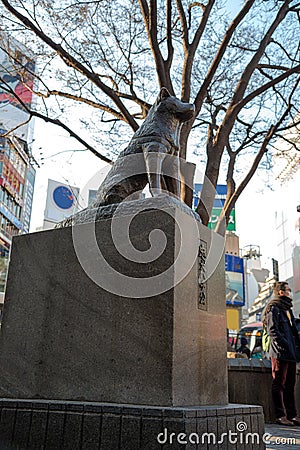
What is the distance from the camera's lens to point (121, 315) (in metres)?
3.16

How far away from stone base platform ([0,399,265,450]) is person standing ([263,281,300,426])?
2979mm

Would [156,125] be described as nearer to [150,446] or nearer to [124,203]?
[124,203]

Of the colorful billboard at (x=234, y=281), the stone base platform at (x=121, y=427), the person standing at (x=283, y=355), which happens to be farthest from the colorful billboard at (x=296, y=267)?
the stone base platform at (x=121, y=427)

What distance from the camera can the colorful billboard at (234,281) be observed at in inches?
1065

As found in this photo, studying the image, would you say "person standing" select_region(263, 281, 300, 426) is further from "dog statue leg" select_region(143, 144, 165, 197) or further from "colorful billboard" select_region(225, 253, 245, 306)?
"colorful billboard" select_region(225, 253, 245, 306)

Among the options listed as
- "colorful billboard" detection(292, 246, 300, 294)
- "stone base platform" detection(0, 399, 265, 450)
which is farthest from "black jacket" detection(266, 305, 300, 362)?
"colorful billboard" detection(292, 246, 300, 294)

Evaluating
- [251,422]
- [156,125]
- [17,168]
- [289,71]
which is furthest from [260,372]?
[17,168]

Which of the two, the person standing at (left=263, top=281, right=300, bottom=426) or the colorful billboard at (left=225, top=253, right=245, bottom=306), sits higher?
the colorful billboard at (left=225, top=253, right=245, bottom=306)

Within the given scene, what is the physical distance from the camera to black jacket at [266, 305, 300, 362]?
6.02m

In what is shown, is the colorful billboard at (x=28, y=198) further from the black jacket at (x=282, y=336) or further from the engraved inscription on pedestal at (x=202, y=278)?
the engraved inscription on pedestal at (x=202, y=278)

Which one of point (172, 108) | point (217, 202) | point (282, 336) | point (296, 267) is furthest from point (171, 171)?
point (296, 267)

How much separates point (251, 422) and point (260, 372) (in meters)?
3.92

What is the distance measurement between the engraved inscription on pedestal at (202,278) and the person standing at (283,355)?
10.1 ft

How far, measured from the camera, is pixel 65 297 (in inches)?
136
